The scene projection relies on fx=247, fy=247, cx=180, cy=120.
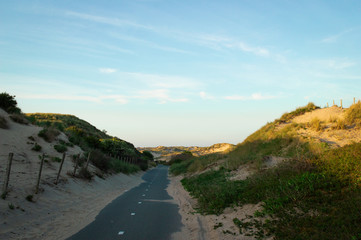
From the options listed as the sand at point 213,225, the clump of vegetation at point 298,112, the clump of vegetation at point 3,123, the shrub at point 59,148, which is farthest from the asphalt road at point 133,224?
the clump of vegetation at point 298,112

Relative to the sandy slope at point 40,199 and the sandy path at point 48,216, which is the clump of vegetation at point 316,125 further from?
the sandy path at point 48,216

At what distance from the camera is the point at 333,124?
18.8 metres

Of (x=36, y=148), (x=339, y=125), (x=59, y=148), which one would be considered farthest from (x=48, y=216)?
(x=339, y=125)

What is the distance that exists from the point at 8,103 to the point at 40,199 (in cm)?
2204

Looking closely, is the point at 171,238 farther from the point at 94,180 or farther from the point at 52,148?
the point at 52,148

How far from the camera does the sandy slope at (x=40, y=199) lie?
8.48m

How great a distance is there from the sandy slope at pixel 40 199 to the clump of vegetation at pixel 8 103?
5.47 m

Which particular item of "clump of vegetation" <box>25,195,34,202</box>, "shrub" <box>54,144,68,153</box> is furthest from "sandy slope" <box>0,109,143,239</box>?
"shrub" <box>54,144,68,153</box>

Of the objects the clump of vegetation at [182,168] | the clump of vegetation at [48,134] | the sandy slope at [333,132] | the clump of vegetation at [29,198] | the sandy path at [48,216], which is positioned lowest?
the clump of vegetation at [182,168]

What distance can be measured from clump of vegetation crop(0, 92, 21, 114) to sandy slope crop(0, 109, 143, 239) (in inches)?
215

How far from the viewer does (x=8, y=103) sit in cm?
2895

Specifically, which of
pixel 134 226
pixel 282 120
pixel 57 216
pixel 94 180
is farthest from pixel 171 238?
pixel 282 120

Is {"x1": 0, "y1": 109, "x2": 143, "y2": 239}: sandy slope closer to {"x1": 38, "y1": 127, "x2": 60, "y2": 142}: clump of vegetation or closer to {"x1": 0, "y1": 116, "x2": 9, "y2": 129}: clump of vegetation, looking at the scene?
{"x1": 0, "y1": 116, "x2": 9, "y2": 129}: clump of vegetation

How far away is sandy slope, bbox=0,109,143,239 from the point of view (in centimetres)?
848
